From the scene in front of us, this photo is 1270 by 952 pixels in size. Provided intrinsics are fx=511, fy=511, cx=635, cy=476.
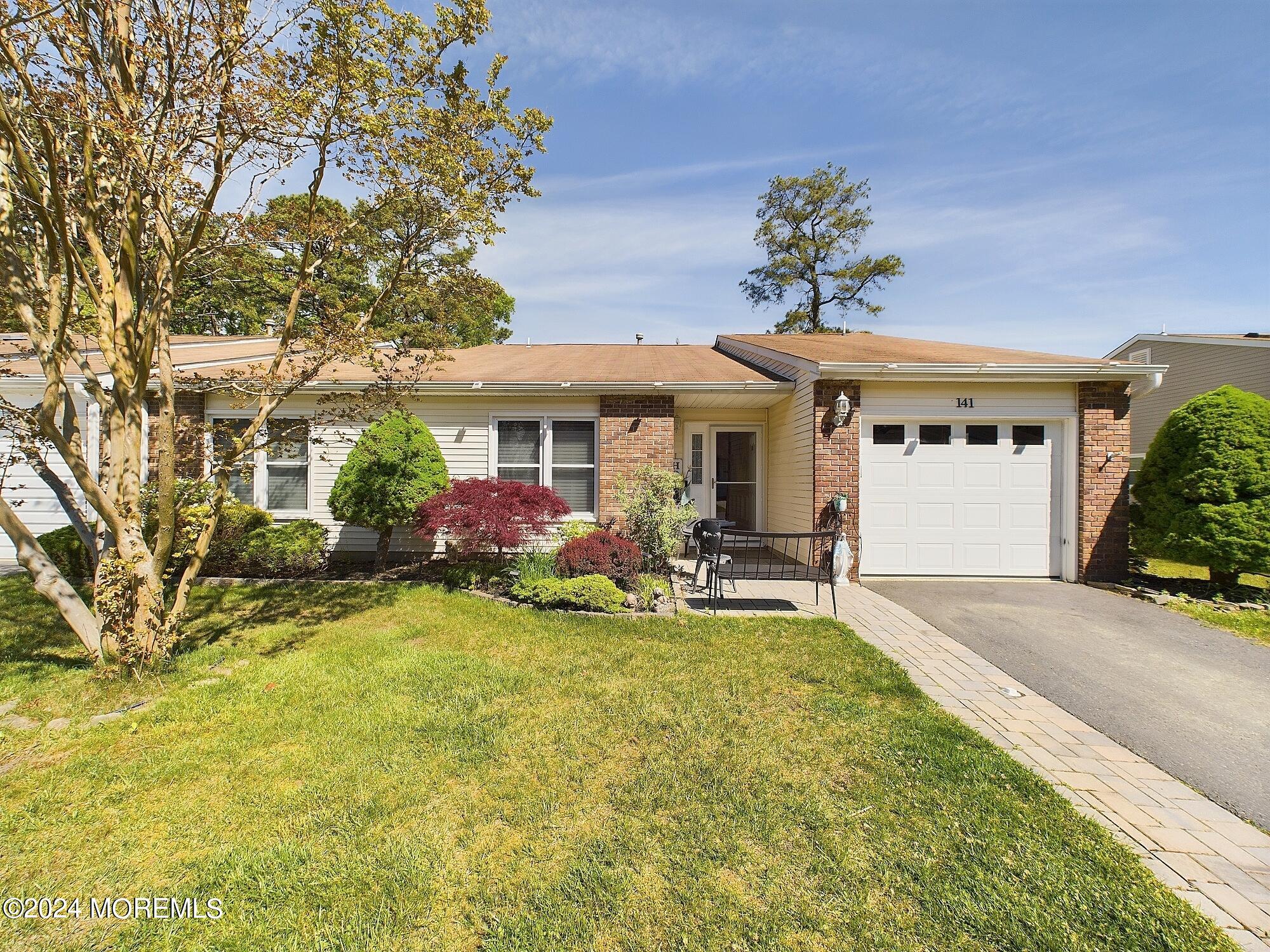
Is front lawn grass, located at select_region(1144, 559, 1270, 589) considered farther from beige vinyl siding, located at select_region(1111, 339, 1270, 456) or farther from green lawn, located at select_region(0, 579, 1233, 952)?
green lawn, located at select_region(0, 579, 1233, 952)

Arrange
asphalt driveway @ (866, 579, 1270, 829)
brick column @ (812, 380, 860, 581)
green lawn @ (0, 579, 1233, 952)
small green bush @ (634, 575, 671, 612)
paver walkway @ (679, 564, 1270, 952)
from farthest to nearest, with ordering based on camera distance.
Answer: brick column @ (812, 380, 860, 581) < small green bush @ (634, 575, 671, 612) < asphalt driveway @ (866, 579, 1270, 829) < paver walkway @ (679, 564, 1270, 952) < green lawn @ (0, 579, 1233, 952)

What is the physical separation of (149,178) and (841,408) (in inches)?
303

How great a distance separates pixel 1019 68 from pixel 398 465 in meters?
11.2

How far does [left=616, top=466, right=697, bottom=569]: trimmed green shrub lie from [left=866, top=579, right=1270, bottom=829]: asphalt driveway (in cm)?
295

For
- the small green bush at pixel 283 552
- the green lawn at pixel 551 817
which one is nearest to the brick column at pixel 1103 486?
the green lawn at pixel 551 817

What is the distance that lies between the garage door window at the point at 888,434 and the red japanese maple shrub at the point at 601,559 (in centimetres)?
412

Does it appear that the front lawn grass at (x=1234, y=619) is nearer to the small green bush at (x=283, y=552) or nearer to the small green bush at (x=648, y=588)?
the small green bush at (x=648, y=588)

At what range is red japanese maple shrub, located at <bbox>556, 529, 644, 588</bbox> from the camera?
6.76 m

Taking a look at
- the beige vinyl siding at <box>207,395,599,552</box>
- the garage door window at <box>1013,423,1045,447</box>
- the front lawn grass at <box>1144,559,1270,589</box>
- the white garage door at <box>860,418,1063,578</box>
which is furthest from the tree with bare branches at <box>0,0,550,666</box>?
the front lawn grass at <box>1144,559,1270,589</box>

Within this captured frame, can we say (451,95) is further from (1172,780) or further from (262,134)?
(1172,780)

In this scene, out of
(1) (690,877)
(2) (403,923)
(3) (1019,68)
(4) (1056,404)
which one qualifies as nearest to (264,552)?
(2) (403,923)

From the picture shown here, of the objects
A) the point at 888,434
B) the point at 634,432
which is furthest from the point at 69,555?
the point at 888,434

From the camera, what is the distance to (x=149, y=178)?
3754mm

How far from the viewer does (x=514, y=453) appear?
29.2ft
